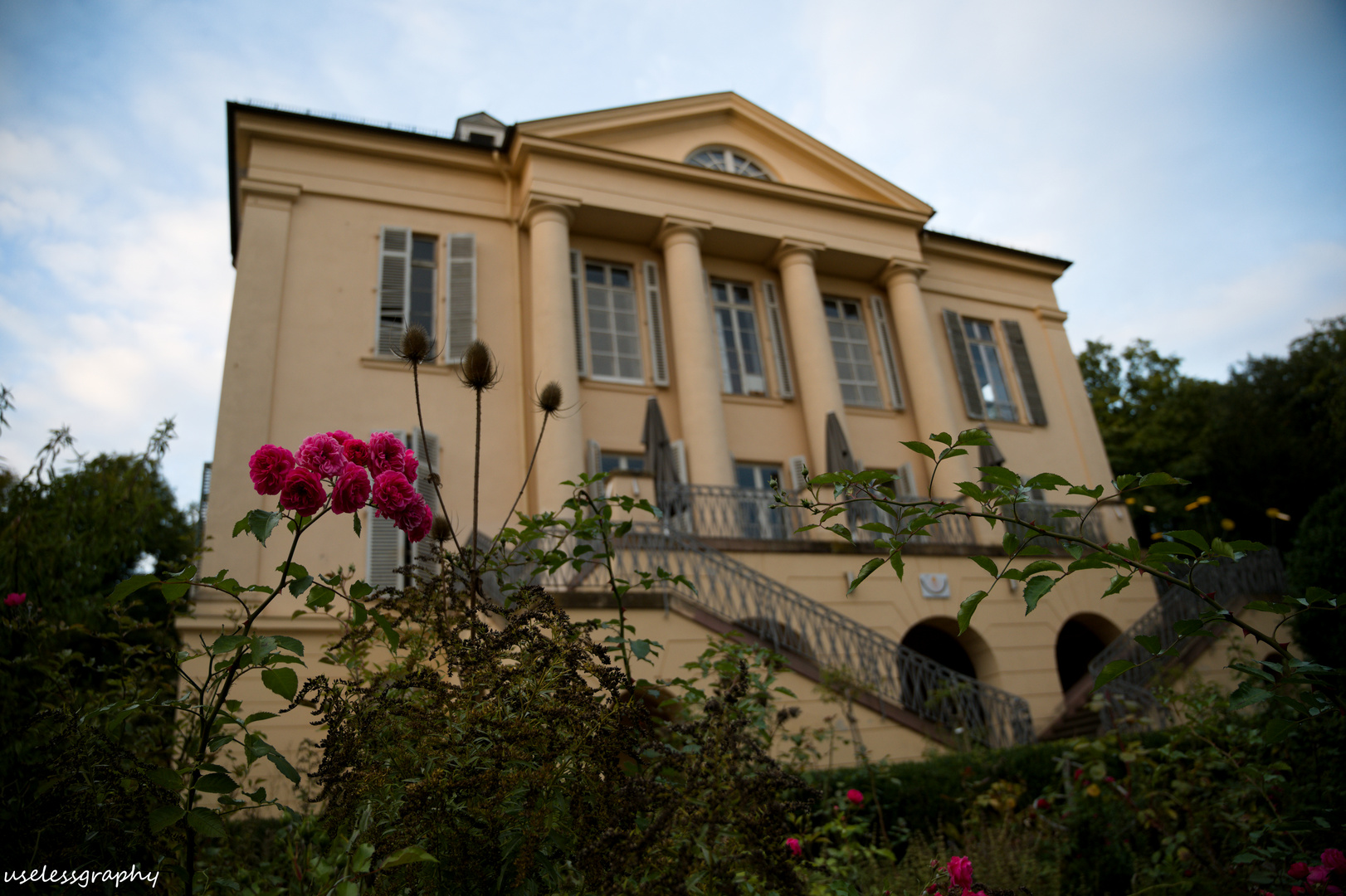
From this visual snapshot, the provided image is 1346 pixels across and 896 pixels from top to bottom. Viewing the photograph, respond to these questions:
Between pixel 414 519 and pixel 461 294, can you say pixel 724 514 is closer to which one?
pixel 461 294

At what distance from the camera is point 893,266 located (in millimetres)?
16562

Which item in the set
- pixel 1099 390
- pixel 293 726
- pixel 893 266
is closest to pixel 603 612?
pixel 293 726

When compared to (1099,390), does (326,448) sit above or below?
below

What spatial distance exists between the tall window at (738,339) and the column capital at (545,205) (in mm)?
3309

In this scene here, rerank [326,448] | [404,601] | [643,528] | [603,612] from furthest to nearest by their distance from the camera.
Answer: [643,528], [603,612], [404,601], [326,448]

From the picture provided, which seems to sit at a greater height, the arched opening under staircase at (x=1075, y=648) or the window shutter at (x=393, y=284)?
the window shutter at (x=393, y=284)

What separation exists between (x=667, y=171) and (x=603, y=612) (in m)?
9.32

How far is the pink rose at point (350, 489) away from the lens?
8.49ft

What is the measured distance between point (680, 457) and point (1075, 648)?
29.4 ft

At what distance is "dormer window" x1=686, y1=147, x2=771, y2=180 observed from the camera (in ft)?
53.3

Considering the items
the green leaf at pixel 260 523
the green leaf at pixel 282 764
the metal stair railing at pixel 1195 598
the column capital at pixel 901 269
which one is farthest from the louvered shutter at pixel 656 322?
the green leaf at pixel 282 764

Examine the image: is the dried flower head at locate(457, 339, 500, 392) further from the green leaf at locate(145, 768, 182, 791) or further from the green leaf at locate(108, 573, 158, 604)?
the green leaf at locate(145, 768, 182, 791)

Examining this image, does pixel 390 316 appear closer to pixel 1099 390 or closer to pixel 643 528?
pixel 643 528

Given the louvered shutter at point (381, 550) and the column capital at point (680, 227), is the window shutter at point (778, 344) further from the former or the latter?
the louvered shutter at point (381, 550)
